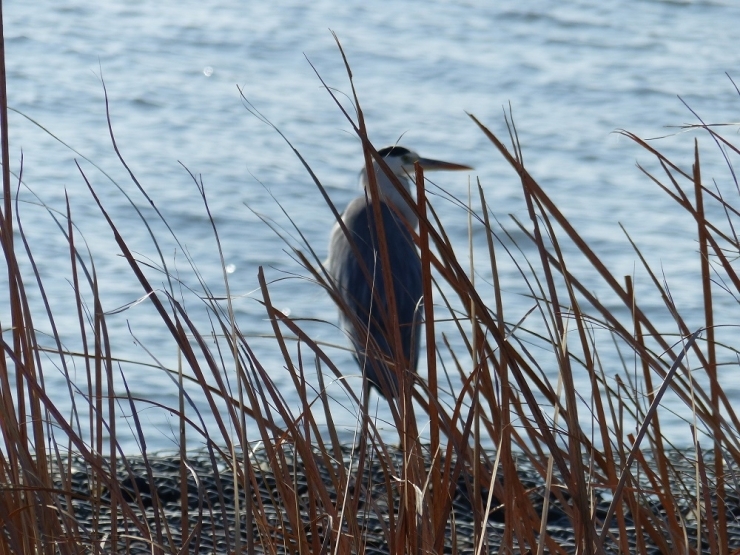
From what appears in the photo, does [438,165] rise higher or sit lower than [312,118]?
lower

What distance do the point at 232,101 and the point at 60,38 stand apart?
1507 mm

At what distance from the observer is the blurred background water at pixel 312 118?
5.11 meters

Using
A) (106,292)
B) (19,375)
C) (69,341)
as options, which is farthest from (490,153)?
(19,375)

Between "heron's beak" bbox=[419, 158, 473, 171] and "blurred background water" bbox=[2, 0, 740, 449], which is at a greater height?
"blurred background water" bbox=[2, 0, 740, 449]

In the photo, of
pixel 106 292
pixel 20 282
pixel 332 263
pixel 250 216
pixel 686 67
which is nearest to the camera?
pixel 20 282

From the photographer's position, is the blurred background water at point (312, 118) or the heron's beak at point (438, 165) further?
the blurred background water at point (312, 118)

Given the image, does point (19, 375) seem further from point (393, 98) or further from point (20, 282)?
point (393, 98)

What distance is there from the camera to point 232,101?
24.8 ft

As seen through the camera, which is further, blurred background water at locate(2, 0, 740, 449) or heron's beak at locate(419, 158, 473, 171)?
blurred background water at locate(2, 0, 740, 449)

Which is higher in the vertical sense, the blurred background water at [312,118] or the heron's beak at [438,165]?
the blurred background water at [312,118]

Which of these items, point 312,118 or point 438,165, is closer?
point 438,165

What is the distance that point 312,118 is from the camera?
7129 mm

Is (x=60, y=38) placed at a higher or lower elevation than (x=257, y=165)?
higher

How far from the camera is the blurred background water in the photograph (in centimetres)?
511
